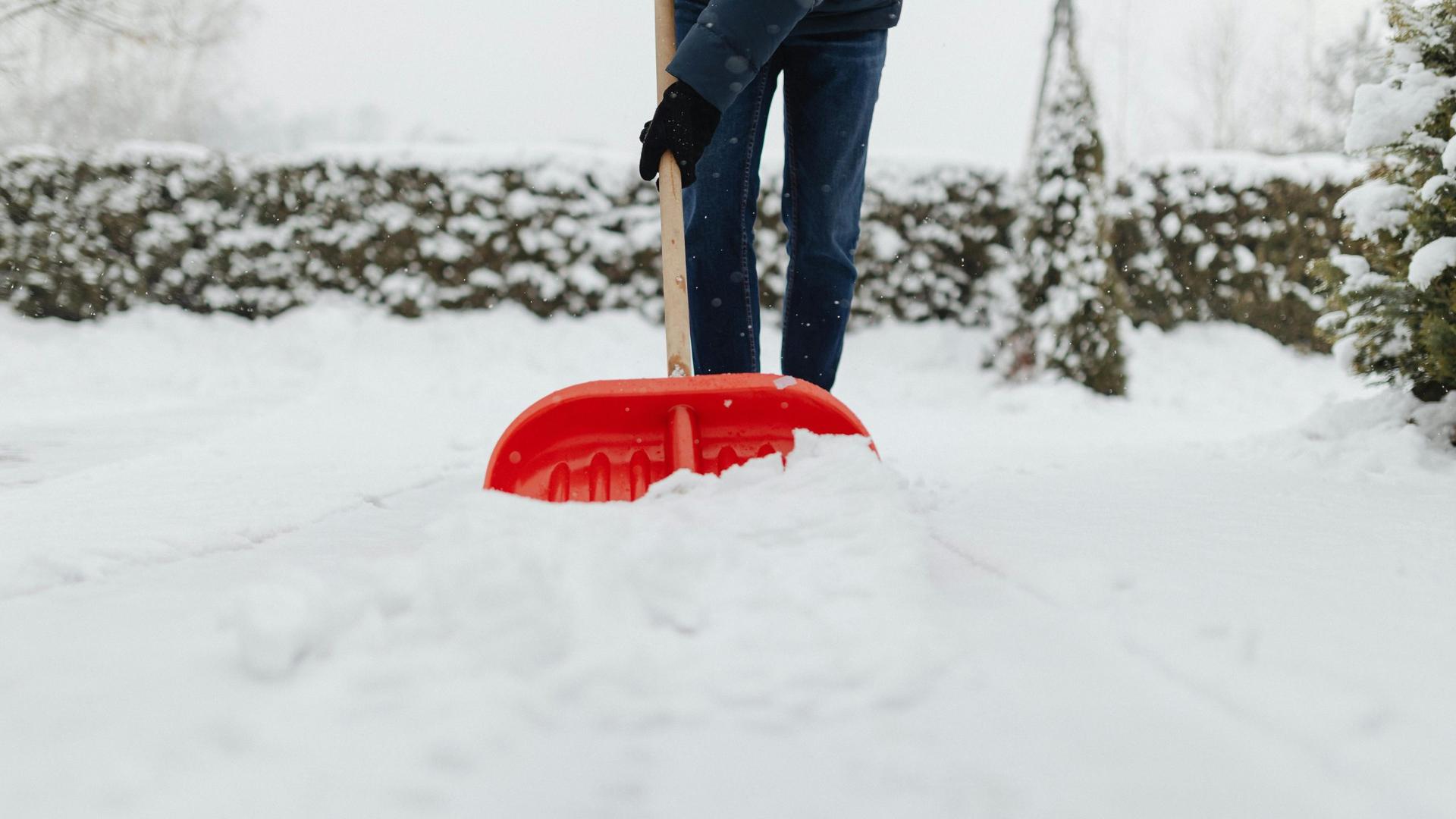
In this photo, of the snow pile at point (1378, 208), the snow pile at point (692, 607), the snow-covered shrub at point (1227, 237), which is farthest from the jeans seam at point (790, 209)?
the snow-covered shrub at point (1227, 237)

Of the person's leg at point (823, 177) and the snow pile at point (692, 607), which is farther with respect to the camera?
the person's leg at point (823, 177)

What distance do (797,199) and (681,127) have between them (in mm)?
468

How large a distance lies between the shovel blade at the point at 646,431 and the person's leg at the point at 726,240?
499mm

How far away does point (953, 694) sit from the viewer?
63 cm

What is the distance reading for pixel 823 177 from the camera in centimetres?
182

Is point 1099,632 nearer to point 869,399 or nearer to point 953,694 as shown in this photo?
point 953,694

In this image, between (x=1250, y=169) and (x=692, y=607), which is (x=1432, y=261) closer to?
(x=692, y=607)

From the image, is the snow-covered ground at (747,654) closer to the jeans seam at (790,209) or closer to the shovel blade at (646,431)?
the shovel blade at (646,431)

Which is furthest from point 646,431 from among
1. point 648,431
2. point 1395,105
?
point 1395,105

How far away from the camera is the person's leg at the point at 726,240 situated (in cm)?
180

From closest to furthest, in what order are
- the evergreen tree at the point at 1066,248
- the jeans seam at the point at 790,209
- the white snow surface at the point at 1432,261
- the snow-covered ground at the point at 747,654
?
the snow-covered ground at the point at 747,654, the white snow surface at the point at 1432,261, the jeans seam at the point at 790,209, the evergreen tree at the point at 1066,248

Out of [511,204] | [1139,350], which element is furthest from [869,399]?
[511,204]

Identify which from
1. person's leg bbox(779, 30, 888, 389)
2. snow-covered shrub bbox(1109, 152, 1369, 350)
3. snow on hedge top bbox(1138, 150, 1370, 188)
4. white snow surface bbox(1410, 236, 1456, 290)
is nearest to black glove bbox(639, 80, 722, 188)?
person's leg bbox(779, 30, 888, 389)

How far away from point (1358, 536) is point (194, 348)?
5.37 metres
